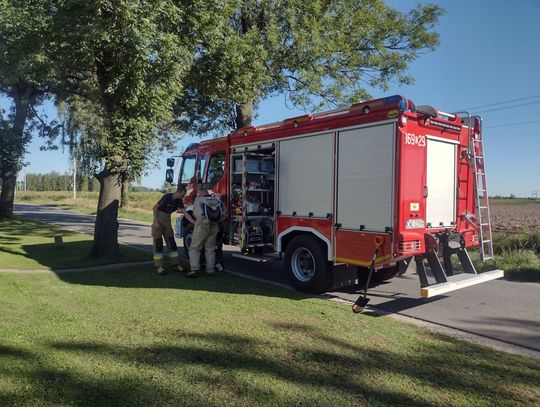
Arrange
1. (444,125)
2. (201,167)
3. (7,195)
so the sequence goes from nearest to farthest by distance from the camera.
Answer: (444,125) → (201,167) → (7,195)

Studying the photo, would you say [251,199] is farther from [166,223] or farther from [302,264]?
[302,264]

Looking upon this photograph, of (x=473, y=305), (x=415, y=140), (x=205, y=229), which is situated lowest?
(x=473, y=305)

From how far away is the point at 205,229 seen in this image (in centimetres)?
866

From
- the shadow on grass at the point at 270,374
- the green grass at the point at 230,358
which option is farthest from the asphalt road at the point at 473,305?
the shadow on grass at the point at 270,374

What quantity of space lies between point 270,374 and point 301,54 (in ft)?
38.4

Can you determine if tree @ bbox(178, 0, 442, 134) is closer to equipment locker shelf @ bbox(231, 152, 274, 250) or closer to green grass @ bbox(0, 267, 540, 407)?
equipment locker shelf @ bbox(231, 152, 274, 250)

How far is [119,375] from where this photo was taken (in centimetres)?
377

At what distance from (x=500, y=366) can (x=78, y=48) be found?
856cm

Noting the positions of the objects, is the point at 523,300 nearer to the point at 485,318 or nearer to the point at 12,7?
the point at 485,318

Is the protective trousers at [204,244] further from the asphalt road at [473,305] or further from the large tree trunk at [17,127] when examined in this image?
the large tree trunk at [17,127]

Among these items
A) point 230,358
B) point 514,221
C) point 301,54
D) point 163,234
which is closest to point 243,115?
point 301,54

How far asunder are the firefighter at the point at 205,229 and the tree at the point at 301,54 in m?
4.06

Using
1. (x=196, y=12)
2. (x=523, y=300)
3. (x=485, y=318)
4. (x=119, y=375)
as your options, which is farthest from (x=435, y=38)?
(x=119, y=375)

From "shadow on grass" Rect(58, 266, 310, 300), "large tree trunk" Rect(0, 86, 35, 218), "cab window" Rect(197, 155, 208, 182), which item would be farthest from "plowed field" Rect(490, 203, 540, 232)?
"large tree trunk" Rect(0, 86, 35, 218)
